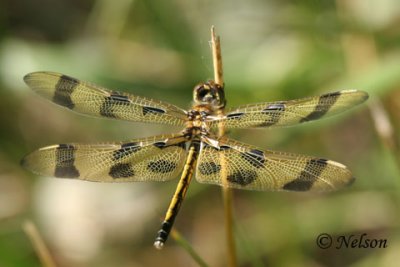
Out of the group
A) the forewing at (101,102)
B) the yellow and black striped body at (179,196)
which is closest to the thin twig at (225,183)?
the yellow and black striped body at (179,196)

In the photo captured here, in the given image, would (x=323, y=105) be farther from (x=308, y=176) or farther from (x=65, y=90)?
(x=65, y=90)

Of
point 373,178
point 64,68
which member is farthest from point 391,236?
point 64,68

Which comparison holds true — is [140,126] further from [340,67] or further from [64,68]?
[340,67]

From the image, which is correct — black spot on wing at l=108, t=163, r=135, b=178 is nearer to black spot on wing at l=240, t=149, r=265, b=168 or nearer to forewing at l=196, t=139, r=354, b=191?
forewing at l=196, t=139, r=354, b=191

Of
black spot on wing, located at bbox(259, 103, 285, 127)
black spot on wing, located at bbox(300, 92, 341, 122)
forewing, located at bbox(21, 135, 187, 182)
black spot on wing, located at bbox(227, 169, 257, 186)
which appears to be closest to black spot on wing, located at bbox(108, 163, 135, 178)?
forewing, located at bbox(21, 135, 187, 182)

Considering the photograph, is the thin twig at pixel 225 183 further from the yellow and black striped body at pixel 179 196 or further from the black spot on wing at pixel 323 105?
the black spot on wing at pixel 323 105
